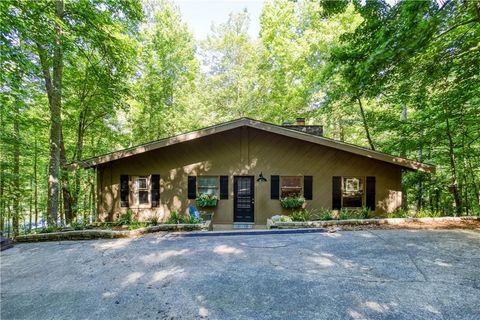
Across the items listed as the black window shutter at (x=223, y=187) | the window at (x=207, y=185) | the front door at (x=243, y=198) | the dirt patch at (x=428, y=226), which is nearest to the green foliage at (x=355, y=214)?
the dirt patch at (x=428, y=226)

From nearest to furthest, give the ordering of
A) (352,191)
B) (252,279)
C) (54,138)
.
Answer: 1. (252,279)
2. (54,138)
3. (352,191)

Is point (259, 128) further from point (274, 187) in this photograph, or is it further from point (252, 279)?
point (252, 279)

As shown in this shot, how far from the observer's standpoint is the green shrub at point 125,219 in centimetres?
786

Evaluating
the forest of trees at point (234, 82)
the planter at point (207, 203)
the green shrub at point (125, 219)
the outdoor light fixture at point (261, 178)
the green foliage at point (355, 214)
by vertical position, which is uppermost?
the forest of trees at point (234, 82)

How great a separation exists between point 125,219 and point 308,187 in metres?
6.76

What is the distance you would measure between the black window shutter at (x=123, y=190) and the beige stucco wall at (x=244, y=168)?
0.51 ft

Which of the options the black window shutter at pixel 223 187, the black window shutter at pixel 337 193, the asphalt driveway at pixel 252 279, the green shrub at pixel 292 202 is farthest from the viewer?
the black window shutter at pixel 223 187

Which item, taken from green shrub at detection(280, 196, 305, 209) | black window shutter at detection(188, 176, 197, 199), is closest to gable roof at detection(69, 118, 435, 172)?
black window shutter at detection(188, 176, 197, 199)

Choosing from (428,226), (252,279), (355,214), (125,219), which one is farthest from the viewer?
(355,214)

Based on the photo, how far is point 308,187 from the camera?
29.6 ft

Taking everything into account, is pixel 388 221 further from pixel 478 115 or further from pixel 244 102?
pixel 244 102

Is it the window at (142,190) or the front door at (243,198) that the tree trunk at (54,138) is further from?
the front door at (243,198)

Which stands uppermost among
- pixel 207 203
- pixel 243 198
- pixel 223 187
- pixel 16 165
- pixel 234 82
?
pixel 234 82

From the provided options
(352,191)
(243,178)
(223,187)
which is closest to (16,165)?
(223,187)
